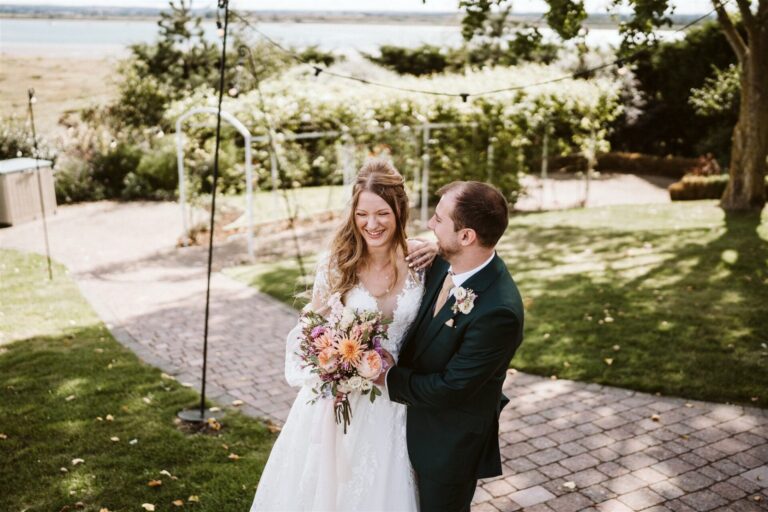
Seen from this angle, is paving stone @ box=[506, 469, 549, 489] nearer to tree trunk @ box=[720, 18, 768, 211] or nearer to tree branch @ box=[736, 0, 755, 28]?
tree branch @ box=[736, 0, 755, 28]

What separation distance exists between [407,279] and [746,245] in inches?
323

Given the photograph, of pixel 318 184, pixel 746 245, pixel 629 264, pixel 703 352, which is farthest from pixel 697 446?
pixel 318 184

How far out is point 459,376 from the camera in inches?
107

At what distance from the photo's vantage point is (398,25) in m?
29.2

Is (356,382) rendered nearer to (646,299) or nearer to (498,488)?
(498,488)

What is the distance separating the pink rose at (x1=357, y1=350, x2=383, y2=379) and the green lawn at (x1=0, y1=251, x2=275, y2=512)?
195 cm

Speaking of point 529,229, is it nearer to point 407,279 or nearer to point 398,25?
point 407,279

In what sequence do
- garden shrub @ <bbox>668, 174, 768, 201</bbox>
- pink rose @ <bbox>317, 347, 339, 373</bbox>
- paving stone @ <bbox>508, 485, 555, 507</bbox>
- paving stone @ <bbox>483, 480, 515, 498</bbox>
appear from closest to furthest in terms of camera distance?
pink rose @ <bbox>317, 347, 339, 373</bbox>, paving stone @ <bbox>508, 485, 555, 507</bbox>, paving stone @ <bbox>483, 480, 515, 498</bbox>, garden shrub @ <bbox>668, 174, 768, 201</bbox>

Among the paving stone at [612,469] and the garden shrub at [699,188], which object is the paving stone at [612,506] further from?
the garden shrub at [699,188]

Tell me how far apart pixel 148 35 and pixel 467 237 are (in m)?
20.7

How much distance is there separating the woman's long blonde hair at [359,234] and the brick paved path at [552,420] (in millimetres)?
1822

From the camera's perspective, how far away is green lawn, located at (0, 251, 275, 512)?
4484mm

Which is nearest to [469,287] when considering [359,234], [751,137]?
[359,234]

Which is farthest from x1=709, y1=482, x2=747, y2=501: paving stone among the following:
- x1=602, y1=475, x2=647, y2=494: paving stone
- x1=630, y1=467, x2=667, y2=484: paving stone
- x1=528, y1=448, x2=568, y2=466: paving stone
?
x1=528, y1=448, x2=568, y2=466: paving stone
